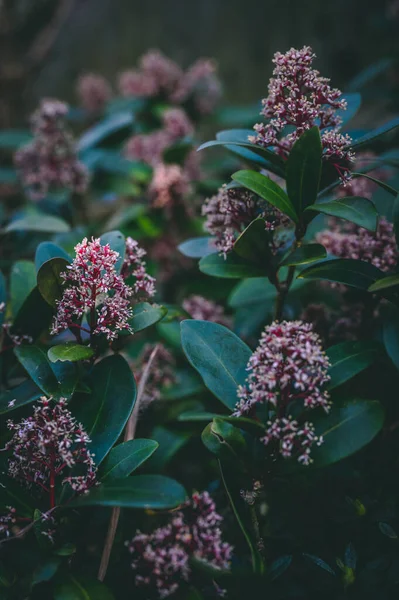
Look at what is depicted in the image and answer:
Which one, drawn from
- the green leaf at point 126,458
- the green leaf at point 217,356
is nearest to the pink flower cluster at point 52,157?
the green leaf at point 217,356

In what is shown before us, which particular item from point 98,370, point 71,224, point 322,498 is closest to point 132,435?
point 98,370

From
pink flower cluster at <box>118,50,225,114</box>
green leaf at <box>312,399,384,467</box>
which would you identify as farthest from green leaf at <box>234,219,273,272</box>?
pink flower cluster at <box>118,50,225,114</box>

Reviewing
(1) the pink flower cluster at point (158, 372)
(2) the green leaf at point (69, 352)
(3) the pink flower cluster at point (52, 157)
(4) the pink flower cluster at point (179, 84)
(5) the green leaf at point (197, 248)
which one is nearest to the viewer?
(2) the green leaf at point (69, 352)

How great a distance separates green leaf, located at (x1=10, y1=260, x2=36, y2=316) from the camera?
1145mm

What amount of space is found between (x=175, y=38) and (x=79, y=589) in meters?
3.21

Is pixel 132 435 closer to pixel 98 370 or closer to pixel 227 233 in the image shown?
pixel 98 370

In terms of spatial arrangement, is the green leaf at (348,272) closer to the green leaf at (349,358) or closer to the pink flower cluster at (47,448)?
the green leaf at (349,358)

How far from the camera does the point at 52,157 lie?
5.67ft

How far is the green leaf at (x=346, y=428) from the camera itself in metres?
0.81

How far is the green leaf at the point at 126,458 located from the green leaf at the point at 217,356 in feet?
0.47

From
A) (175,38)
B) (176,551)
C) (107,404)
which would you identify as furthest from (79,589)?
(175,38)

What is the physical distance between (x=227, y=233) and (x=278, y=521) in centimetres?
53

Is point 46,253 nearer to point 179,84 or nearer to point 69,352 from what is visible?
point 69,352

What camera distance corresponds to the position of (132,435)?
40.4 inches
